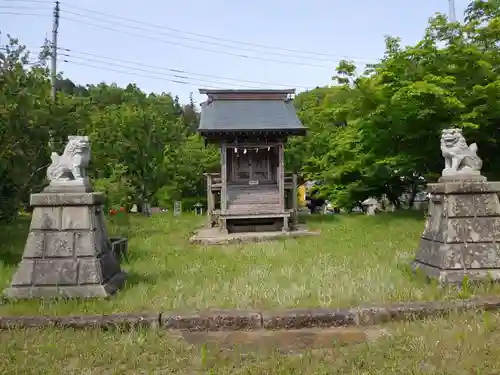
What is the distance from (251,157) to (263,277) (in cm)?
1177

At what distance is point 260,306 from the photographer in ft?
17.5

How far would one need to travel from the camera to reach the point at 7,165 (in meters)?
10.2

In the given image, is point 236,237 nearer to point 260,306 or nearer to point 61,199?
point 61,199

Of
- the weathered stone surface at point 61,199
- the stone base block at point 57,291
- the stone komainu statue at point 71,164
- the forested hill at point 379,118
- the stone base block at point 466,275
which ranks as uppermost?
the forested hill at point 379,118

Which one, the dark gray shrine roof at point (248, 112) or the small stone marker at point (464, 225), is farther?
the dark gray shrine roof at point (248, 112)

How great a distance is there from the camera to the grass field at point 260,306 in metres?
3.84

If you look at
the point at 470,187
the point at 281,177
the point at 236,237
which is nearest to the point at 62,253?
the point at 470,187

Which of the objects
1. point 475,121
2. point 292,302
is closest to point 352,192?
point 475,121

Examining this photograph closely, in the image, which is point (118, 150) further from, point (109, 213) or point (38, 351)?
point (38, 351)

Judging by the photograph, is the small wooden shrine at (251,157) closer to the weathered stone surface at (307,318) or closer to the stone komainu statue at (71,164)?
the stone komainu statue at (71,164)

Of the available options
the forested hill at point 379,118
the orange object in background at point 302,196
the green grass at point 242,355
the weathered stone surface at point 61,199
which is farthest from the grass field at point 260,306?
the orange object in background at point 302,196

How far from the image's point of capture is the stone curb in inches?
190

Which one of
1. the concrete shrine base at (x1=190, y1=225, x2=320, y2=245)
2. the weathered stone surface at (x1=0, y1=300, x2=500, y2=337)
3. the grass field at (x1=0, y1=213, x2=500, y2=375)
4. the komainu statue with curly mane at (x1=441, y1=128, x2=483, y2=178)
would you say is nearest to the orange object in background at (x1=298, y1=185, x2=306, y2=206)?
the concrete shrine base at (x1=190, y1=225, x2=320, y2=245)

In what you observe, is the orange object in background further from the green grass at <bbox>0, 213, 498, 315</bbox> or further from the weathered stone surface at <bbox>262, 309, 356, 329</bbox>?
the weathered stone surface at <bbox>262, 309, 356, 329</bbox>
